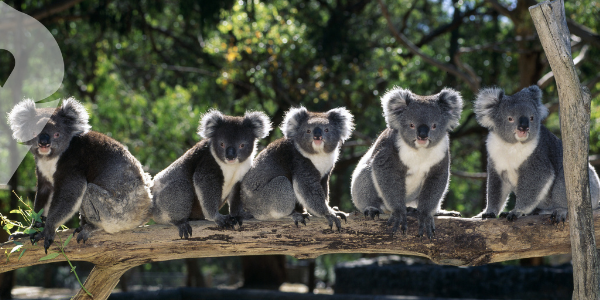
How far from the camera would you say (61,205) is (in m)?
4.30

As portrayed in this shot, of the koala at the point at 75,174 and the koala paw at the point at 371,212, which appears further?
the koala paw at the point at 371,212

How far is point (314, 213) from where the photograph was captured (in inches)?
188

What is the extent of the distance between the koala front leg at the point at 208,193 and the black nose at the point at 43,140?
1.32 m

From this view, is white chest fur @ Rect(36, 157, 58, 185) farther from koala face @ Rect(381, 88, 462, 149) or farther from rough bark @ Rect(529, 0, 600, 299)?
rough bark @ Rect(529, 0, 600, 299)

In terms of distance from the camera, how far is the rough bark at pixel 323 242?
4.38 m

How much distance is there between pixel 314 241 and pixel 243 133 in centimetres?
131

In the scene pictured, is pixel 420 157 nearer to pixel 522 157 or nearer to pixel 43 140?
pixel 522 157

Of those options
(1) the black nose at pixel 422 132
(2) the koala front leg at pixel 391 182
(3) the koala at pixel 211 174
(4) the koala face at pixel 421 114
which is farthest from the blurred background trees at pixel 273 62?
(1) the black nose at pixel 422 132

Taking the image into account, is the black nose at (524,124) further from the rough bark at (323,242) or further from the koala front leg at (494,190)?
the rough bark at (323,242)

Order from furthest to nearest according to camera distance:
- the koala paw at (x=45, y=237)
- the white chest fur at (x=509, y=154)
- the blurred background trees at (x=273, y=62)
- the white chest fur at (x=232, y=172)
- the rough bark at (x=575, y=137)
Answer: the blurred background trees at (x=273, y=62) < the white chest fur at (x=232, y=172) < the white chest fur at (x=509, y=154) < the koala paw at (x=45, y=237) < the rough bark at (x=575, y=137)

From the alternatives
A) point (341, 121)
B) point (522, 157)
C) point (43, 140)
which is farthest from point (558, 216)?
point (43, 140)

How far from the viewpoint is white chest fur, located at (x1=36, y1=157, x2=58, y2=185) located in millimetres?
4543

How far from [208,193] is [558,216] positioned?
10.2ft

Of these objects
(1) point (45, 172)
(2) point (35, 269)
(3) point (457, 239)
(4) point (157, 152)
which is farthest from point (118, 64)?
(2) point (35, 269)
